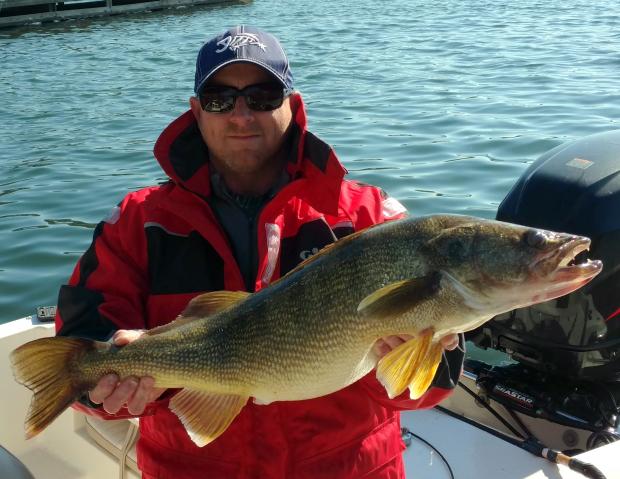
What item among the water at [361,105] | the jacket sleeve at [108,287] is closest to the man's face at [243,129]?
the jacket sleeve at [108,287]

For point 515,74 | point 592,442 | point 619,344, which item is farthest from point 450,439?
point 515,74

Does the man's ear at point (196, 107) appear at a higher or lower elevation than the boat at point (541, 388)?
higher

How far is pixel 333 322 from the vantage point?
2.45 meters

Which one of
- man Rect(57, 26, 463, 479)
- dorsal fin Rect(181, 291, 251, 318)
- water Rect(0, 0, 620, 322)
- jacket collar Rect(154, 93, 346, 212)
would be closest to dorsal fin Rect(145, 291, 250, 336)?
dorsal fin Rect(181, 291, 251, 318)

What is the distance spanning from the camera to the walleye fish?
236 cm

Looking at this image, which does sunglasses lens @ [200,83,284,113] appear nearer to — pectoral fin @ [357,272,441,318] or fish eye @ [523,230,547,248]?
pectoral fin @ [357,272,441,318]

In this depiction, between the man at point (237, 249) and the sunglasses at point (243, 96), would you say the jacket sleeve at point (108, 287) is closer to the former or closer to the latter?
the man at point (237, 249)

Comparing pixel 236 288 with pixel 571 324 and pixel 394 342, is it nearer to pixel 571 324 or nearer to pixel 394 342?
pixel 394 342

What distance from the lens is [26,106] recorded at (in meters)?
14.3

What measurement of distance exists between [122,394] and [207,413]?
294 mm

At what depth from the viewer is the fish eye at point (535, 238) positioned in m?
2.37

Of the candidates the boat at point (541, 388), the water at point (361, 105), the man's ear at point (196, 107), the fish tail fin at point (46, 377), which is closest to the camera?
the fish tail fin at point (46, 377)

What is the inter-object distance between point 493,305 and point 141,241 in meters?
1.39

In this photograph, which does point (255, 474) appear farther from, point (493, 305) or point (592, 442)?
point (592, 442)
